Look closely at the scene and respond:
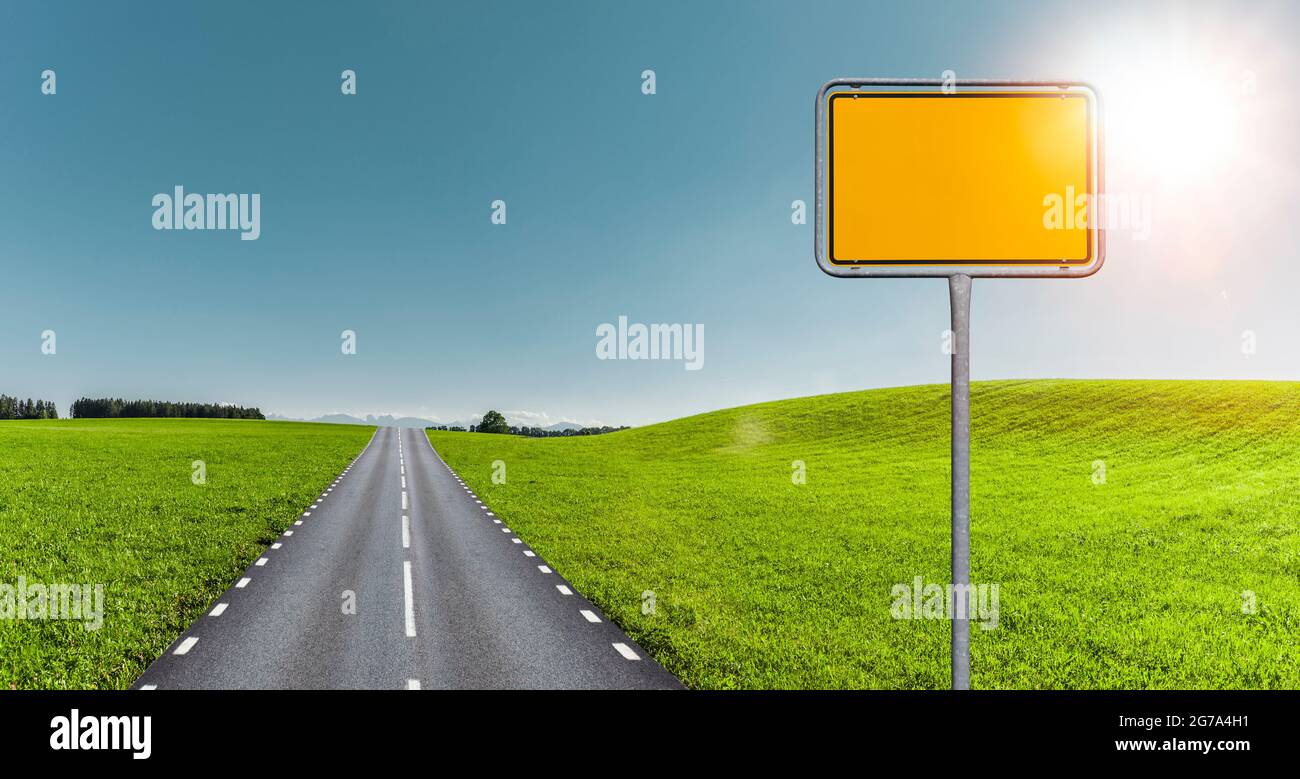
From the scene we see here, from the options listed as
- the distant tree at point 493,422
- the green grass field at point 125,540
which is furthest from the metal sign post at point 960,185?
the distant tree at point 493,422

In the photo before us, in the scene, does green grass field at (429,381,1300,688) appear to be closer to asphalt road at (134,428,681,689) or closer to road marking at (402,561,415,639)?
asphalt road at (134,428,681,689)

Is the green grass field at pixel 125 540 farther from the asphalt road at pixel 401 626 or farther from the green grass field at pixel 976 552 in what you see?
the green grass field at pixel 976 552

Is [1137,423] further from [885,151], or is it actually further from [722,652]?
[885,151]

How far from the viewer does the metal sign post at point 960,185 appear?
328 centimetres

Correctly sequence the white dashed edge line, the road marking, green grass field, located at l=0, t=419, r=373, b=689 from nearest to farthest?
the white dashed edge line, green grass field, located at l=0, t=419, r=373, b=689, the road marking

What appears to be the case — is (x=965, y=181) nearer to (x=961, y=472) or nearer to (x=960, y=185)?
(x=960, y=185)

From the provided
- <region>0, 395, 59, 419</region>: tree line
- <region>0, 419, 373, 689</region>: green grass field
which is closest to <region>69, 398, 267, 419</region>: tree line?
<region>0, 395, 59, 419</region>: tree line

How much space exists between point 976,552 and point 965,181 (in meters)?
15.8

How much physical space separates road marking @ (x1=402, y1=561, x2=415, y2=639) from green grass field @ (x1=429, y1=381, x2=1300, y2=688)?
9.76 ft

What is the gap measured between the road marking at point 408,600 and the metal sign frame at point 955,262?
8314mm

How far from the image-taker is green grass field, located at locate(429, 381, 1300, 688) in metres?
8.69

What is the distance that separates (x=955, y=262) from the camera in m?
3.32

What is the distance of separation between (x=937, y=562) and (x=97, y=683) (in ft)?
49.5
